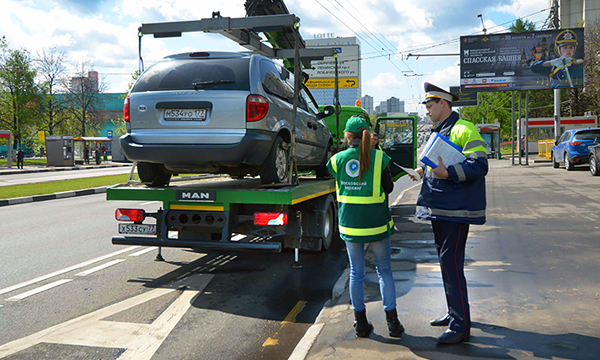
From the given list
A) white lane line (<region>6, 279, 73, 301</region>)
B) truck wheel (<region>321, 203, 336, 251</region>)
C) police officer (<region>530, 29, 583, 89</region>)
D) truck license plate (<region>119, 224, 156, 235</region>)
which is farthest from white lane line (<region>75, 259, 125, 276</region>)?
police officer (<region>530, 29, 583, 89</region>)

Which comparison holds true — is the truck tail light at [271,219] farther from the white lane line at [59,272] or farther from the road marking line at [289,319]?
the white lane line at [59,272]

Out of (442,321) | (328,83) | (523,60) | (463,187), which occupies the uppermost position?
(328,83)

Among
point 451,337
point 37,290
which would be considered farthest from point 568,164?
point 37,290

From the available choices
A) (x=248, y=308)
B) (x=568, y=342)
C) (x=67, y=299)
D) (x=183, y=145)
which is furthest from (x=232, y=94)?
(x=568, y=342)

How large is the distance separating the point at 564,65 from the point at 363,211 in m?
29.8

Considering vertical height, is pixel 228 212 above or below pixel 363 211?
below

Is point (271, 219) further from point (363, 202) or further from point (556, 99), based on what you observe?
point (556, 99)

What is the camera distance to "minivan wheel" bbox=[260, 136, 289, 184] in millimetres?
6121

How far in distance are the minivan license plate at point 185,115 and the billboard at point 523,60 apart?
27156mm

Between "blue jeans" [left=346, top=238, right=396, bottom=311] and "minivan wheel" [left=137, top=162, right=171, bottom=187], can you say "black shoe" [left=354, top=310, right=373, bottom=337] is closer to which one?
"blue jeans" [left=346, top=238, right=396, bottom=311]

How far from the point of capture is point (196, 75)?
234 inches

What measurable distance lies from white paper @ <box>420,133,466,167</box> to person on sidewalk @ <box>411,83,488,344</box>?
0.03 m

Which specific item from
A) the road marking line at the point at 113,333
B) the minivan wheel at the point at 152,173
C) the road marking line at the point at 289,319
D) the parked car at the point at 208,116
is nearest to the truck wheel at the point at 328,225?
the parked car at the point at 208,116

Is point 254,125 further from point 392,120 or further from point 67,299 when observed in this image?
point 392,120
